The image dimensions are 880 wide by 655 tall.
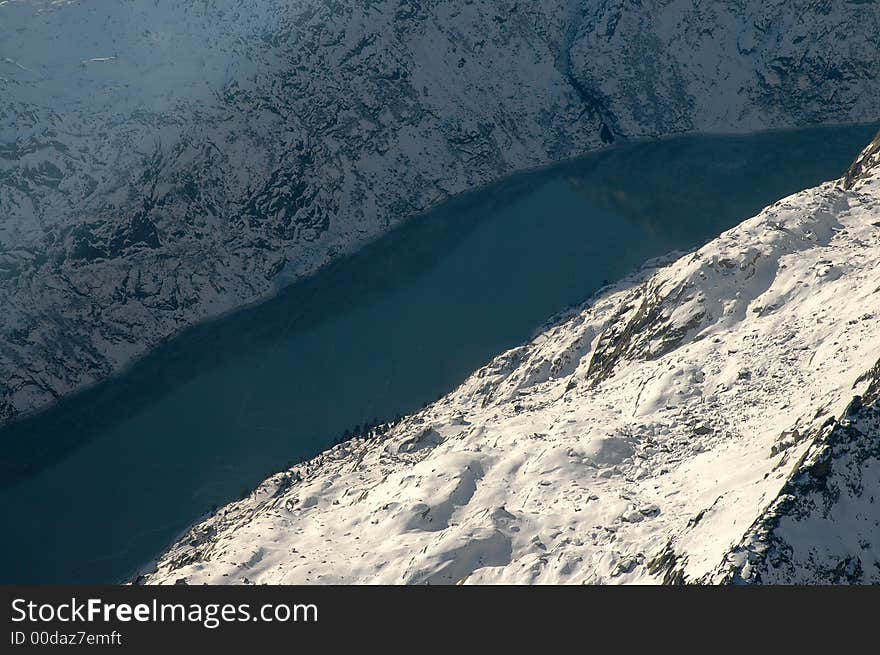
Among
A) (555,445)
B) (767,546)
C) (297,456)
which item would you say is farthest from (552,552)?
(297,456)

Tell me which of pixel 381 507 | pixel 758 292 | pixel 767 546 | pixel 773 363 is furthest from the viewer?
pixel 758 292

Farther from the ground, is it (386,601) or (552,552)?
(386,601)

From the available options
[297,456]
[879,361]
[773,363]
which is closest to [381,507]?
[773,363]

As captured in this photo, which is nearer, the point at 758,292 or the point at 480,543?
the point at 480,543

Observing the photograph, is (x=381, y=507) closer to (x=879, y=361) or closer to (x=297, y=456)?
(x=879, y=361)

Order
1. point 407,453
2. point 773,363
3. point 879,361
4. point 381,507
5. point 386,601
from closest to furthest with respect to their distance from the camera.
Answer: point 386,601 < point 879,361 < point 773,363 < point 381,507 < point 407,453

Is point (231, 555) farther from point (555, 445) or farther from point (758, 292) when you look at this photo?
point (758, 292)
